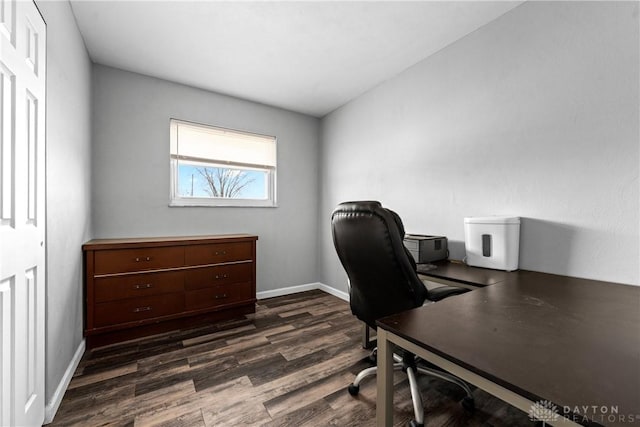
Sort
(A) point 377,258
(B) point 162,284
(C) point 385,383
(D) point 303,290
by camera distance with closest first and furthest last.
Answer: (C) point 385,383, (A) point 377,258, (B) point 162,284, (D) point 303,290

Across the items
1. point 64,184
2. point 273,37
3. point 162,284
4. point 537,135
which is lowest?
point 162,284

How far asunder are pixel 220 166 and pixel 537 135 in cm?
319

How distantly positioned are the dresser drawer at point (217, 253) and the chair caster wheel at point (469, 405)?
90.3 inches

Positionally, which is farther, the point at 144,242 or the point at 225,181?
the point at 225,181

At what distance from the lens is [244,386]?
5.74 feet

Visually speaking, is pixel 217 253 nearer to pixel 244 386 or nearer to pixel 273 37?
pixel 244 386

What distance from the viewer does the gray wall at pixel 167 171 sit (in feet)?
8.74

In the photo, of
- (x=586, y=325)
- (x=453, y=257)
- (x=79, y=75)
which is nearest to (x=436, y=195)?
(x=453, y=257)

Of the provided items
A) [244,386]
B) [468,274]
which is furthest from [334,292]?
[468,274]

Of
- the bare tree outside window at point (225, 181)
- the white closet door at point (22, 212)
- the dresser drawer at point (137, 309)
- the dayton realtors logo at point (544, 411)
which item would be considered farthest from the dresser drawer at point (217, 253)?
the dayton realtors logo at point (544, 411)

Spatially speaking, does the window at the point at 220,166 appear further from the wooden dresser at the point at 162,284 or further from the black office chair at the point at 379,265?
the black office chair at the point at 379,265

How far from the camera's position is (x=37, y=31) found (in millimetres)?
1274

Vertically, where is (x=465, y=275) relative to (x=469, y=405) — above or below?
above

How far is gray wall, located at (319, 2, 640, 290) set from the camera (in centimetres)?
151
